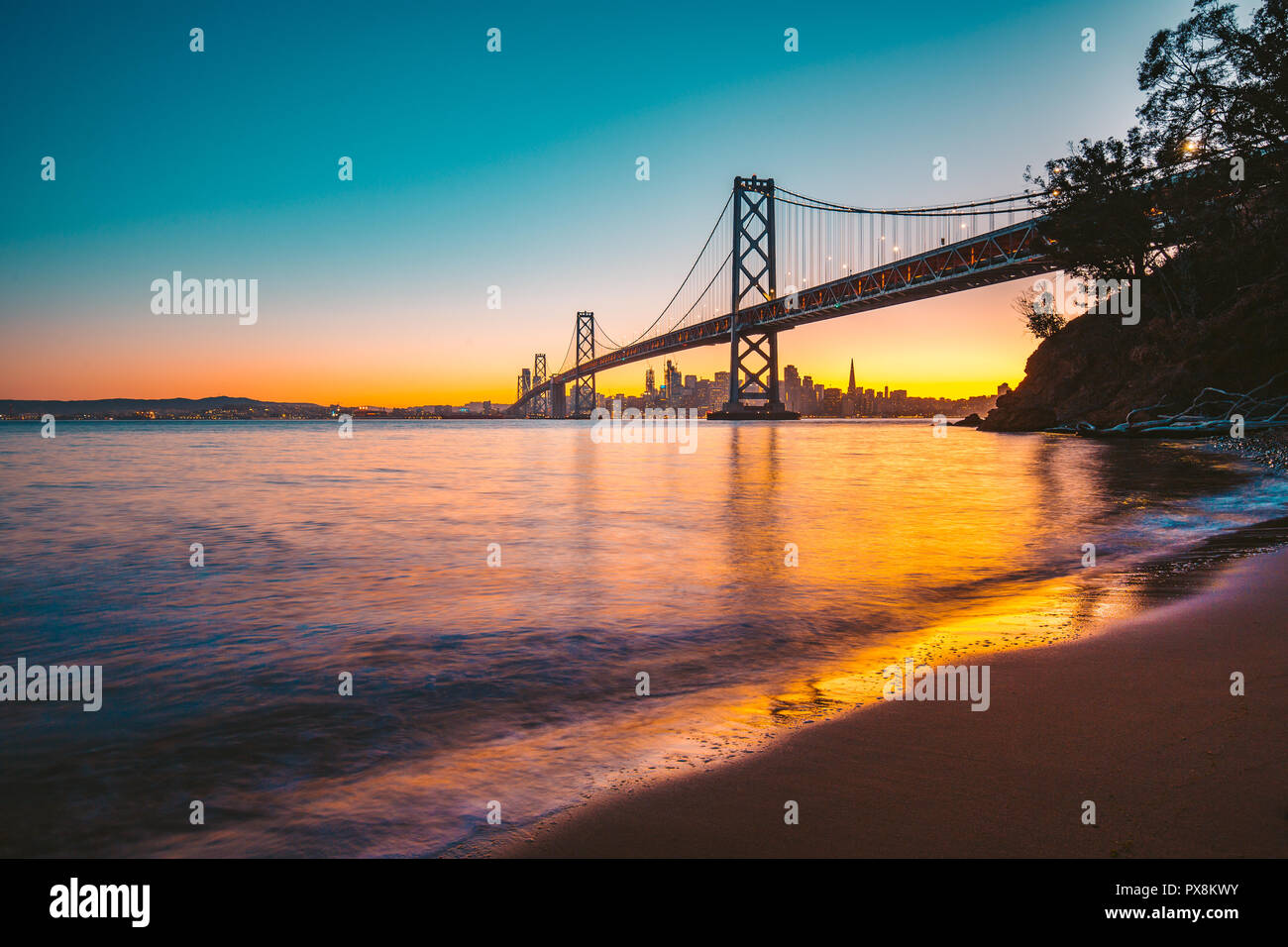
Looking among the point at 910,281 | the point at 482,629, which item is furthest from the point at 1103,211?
the point at 482,629

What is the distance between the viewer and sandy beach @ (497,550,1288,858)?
6.02 ft

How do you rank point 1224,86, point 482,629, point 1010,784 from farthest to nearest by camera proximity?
point 1224,86 < point 482,629 < point 1010,784

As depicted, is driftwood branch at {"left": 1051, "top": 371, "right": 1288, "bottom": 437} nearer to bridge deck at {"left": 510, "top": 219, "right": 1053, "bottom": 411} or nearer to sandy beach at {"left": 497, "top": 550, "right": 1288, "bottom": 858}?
bridge deck at {"left": 510, "top": 219, "right": 1053, "bottom": 411}

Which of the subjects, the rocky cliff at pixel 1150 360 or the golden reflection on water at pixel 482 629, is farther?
the rocky cliff at pixel 1150 360

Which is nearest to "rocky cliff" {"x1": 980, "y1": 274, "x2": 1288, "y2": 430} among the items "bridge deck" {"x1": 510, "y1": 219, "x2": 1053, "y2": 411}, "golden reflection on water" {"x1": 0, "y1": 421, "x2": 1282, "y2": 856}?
"bridge deck" {"x1": 510, "y1": 219, "x2": 1053, "y2": 411}

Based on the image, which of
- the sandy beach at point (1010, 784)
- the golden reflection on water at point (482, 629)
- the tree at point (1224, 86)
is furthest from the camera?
the tree at point (1224, 86)

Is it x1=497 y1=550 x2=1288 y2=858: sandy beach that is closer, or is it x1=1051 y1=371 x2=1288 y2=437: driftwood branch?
x1=497 y1=550 x2=1288 y2=858: sandy beach

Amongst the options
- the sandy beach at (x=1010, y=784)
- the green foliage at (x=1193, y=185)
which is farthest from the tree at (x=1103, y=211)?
the sandy beach at (x=1010, y=784)

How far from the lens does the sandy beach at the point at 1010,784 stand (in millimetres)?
1834

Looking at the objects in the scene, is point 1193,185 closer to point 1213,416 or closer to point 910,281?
point 1213,416

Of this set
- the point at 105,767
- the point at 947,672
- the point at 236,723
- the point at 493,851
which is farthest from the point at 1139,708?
the point at 105,767

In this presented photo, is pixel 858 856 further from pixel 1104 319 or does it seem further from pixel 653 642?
pixel 1104 319

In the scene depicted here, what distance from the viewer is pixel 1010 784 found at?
2125 mm

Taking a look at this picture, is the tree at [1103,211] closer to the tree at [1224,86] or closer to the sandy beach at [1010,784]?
the tree at [1224,86]
